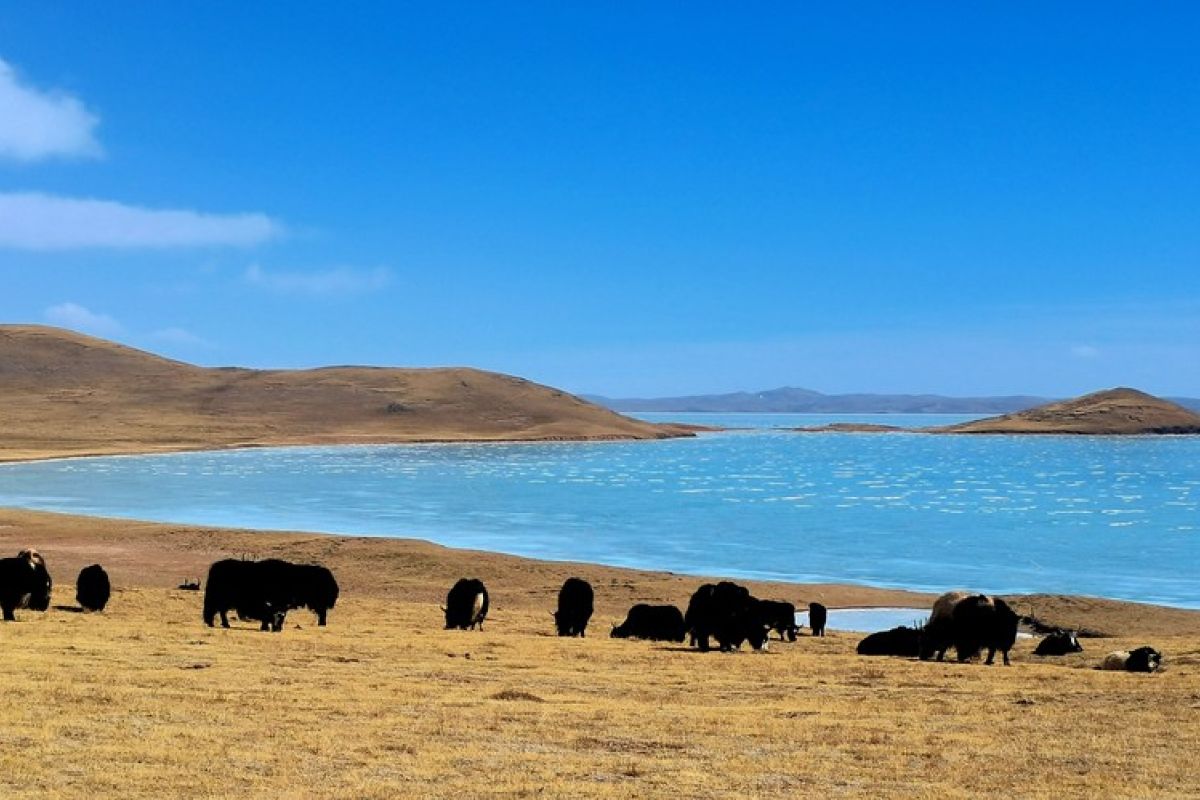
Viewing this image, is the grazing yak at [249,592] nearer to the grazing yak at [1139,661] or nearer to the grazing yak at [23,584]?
the grazing yak at [23,584]

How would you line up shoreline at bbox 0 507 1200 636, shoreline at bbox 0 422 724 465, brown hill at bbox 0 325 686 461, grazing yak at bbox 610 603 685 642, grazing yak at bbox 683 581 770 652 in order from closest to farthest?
1. grazing yak at bbox 683 581 770 652
2. grazing yak at bbox 610 603 685 642
3. shoreline at bbox 0 507 1200 636
4. shoreline at bbox 0 422 724 465
5. brown hill at bbox 0 325 686 461

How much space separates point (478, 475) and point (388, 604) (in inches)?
2552

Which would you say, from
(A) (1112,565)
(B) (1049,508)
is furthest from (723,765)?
(B) (1049,508)

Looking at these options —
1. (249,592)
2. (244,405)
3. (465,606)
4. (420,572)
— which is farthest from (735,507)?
(244,405)

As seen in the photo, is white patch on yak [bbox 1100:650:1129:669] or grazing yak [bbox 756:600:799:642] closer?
white patch on yak [bbox 1100:650:1129:669]

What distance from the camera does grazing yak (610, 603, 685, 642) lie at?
938 inches

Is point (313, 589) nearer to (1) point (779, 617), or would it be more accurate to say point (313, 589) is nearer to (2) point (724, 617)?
(2) point (724, 617)

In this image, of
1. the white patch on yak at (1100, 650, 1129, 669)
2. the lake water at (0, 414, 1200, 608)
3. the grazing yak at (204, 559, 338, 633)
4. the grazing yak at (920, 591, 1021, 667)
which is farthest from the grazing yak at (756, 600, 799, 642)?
the lake water at (0, 414, 1200, 608)

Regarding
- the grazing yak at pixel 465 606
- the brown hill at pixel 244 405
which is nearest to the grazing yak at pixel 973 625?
the grazing yak at pixel 465 606

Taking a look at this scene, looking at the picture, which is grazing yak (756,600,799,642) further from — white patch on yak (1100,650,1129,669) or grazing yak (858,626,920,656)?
white patch on yak (1100,650,1129,669)

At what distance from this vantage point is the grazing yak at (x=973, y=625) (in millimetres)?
20484

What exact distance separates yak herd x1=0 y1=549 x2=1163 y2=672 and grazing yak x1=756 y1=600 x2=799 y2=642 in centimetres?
3

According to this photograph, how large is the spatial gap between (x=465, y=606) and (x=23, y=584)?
830 cm

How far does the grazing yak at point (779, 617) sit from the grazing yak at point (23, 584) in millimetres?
13816
